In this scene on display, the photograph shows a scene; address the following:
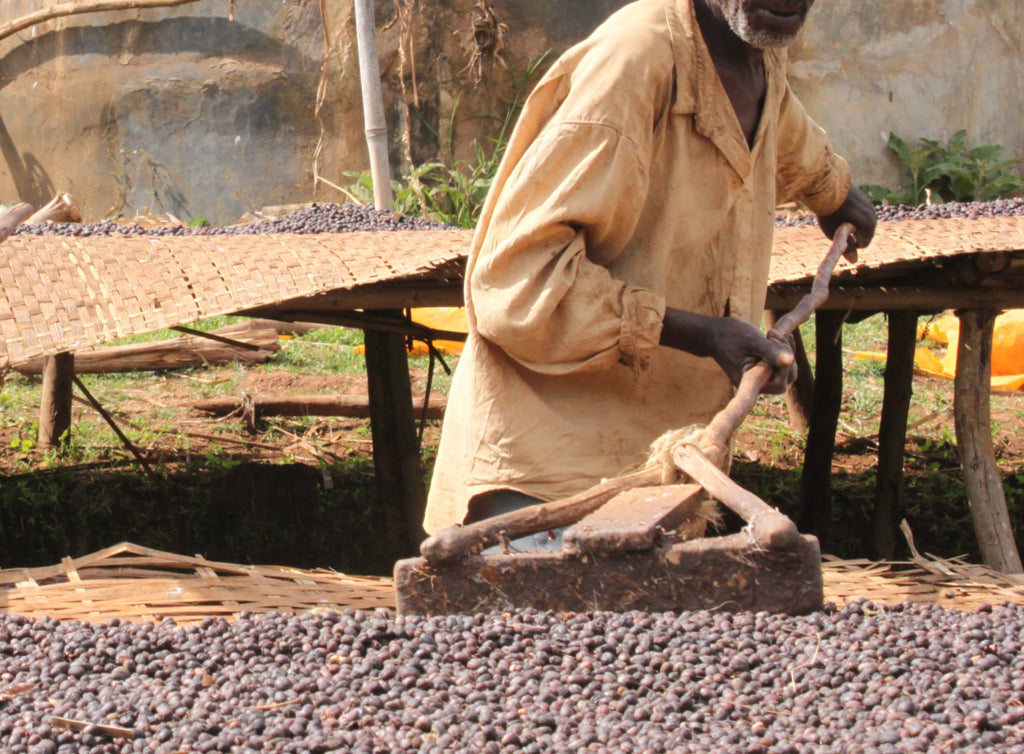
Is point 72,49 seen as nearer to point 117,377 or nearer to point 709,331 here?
point 117,377

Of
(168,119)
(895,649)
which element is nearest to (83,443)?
(168,119)

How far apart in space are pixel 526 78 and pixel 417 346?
9.70 ft

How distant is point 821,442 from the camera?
198 inches

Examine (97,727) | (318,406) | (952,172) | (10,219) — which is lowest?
(318,406)

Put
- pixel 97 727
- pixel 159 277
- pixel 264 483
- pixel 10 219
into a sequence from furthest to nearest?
pixel 264 483, pixel 159 277, pixel 10 219, pixel 97 727

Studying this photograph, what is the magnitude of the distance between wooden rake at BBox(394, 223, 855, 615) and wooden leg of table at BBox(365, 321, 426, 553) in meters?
2.64

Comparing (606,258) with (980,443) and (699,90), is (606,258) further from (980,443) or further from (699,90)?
(980,443)

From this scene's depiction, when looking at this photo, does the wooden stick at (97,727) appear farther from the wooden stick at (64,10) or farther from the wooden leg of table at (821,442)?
the wooden stick at (64,10)

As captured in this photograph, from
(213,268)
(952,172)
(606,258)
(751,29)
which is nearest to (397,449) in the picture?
(213,268)

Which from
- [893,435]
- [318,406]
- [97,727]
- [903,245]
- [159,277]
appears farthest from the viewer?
[318,406]

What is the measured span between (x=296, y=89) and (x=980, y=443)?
641 cm

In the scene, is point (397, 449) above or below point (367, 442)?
above

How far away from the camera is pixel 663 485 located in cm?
215

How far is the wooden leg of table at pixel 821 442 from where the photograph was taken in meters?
5.02
